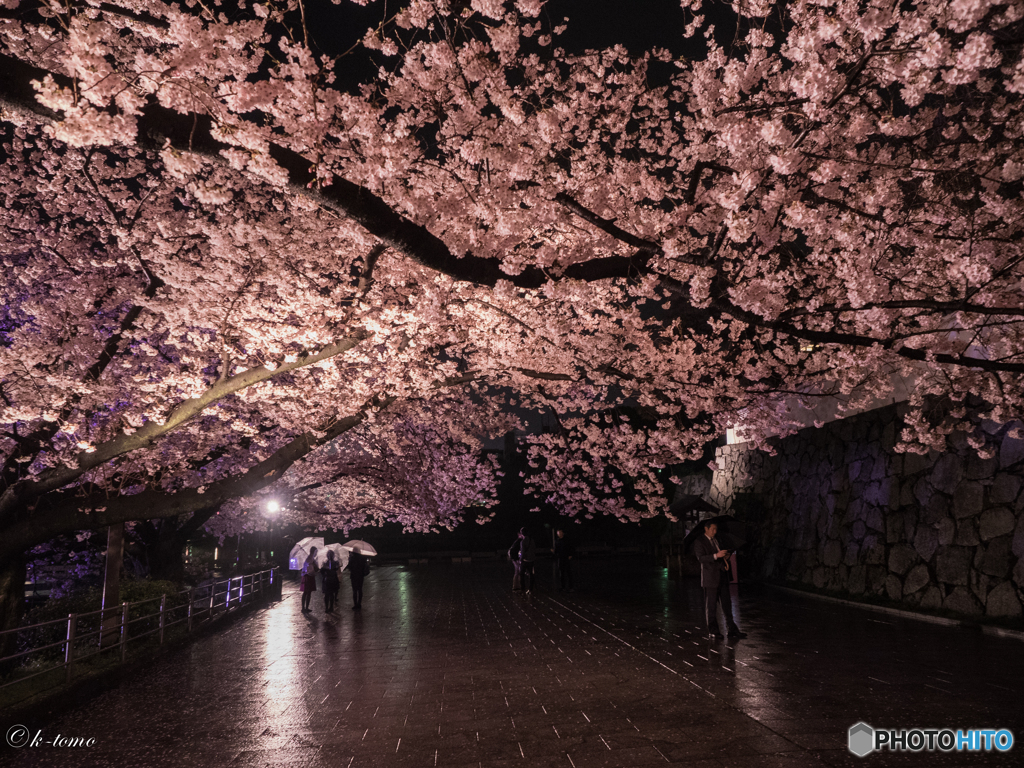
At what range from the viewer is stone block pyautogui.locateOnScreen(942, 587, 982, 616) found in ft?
35.4

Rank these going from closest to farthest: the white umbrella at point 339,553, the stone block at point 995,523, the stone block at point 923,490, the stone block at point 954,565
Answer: the stone block at point 995,523
the stone block at point 954,565
the stone block at point 923,490
the white umbrella at point 339,553

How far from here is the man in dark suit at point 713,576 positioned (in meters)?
9.70

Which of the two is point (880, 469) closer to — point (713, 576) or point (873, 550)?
point (873, 550)

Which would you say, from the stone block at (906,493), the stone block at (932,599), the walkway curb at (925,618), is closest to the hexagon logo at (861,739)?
the walkway curb at (925,618)

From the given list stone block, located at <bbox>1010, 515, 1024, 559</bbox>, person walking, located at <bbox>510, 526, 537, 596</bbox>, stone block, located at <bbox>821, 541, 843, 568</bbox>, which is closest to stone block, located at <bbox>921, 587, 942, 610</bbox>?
stone block, located at <bbox>1010, 515, 1024, 559</bbox>

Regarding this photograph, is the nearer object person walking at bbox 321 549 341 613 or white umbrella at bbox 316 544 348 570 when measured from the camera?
person walking at bbox 321 549 341 613

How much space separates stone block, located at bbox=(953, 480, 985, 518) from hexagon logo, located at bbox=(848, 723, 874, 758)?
8.07 m

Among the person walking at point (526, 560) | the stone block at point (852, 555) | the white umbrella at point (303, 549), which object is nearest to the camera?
the stone block at point (852, 555)

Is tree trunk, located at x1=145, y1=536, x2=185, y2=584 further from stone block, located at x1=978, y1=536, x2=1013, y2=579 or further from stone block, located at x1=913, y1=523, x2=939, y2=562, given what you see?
stone block, located at x1=978, y1=536, x2=1013, y2=579

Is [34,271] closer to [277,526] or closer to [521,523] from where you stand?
[277,526]

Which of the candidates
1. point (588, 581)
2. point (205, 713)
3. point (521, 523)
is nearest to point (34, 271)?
point (205, 713)

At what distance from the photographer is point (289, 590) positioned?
2366cm

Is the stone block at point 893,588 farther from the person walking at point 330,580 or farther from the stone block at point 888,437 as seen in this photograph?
the person walking at point 330,580

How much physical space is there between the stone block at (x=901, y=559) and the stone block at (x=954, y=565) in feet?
2.35
